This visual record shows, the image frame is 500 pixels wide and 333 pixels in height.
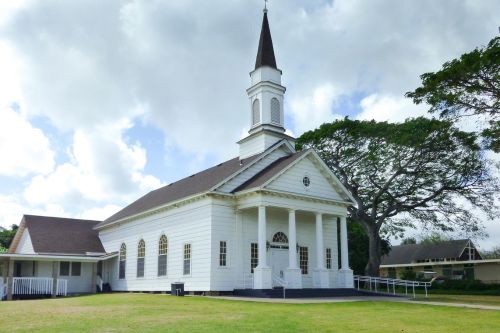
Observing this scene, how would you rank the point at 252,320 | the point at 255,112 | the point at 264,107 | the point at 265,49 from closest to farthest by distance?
the point at 252,320 → the point at 264,107 → the point at 255,112 → the point at 265,49

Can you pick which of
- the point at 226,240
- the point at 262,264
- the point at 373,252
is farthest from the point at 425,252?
the point at 262,264

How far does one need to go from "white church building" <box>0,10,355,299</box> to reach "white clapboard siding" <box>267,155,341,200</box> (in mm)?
59

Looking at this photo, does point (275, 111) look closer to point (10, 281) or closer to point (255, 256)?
point (255, 256)

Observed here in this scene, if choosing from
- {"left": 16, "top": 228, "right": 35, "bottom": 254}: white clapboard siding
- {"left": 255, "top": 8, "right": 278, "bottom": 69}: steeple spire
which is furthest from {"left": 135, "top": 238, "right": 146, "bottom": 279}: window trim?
{"left": 255, "top": 8, "right": 278, "bottom": 69}: steeple spire

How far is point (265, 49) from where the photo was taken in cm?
3400

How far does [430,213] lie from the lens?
1533 inches

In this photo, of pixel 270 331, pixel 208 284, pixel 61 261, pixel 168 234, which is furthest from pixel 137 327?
pixel 61 261

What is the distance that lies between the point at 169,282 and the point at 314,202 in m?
9.40

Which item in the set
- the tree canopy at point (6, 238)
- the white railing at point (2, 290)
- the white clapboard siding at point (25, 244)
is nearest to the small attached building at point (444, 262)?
the white clapboard siding at point (25, 244)

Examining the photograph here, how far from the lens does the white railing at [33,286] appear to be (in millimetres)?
30922

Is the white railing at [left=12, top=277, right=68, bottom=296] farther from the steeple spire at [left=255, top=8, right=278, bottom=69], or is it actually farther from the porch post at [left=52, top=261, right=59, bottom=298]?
the steeple spire at [left=255, top=8, right=278, bottom=69]

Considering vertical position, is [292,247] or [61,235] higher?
[61,235]

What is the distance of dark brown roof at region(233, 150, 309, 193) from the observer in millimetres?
26934

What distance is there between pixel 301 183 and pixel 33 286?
17.5 m
